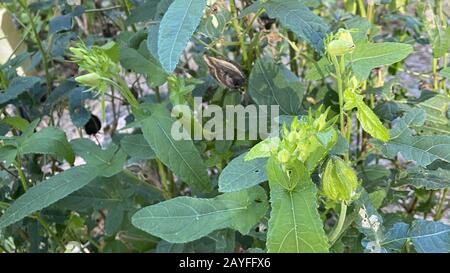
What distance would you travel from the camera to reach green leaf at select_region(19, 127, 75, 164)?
933 mm

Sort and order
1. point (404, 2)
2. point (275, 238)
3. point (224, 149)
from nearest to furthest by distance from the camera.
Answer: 1. point (275, 238)
2. point (224, 149)
3. point (404, 2)

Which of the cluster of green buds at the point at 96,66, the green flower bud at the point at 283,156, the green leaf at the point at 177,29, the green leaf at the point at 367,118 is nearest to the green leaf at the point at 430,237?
the green leaf at the point at 367,118

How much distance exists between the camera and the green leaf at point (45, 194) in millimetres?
861

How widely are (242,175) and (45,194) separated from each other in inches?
13.8

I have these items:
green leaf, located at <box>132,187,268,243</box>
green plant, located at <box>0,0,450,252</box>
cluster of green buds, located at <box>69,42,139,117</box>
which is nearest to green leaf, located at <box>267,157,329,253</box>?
green plant, located at <box>0,0,450,252</box>

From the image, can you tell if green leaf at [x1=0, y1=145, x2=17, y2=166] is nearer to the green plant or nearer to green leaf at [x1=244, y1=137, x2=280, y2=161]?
the green plant

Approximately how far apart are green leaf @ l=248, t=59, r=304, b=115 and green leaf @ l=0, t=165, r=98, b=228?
29 cm

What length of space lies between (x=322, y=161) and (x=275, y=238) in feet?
0.43

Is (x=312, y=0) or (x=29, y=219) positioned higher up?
(x=312, y=0)

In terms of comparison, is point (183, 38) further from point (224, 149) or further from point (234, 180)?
point (224, 149)

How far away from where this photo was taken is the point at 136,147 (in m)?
1.00

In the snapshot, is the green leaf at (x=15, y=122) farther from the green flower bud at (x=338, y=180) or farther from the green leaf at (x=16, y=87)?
the green flower bud at (x=338, y=180)

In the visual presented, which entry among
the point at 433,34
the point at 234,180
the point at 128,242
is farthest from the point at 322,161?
the point at 128,242

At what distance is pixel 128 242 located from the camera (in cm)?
122
